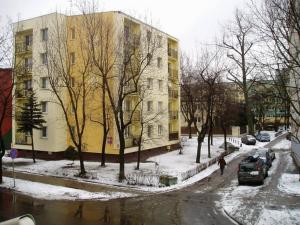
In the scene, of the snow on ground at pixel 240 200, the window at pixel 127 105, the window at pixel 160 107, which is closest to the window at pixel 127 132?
the window at pixel 127 105

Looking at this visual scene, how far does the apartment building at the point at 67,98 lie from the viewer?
115 ft

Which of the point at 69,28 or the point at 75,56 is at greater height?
the point at 69,28

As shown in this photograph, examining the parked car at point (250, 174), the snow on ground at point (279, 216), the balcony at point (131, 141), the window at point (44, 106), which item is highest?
the window at point (44, 106)

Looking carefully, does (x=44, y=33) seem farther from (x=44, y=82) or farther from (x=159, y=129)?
(x=159, y=129)

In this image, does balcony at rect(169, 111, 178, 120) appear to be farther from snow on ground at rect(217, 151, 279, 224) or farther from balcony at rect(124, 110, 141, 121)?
snow on ground at rect(217, 151, 279, 224)

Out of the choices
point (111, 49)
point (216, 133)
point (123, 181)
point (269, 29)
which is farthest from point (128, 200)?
point (216, 133)

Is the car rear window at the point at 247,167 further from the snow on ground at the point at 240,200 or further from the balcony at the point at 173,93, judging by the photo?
the balcony at the point at 173,93

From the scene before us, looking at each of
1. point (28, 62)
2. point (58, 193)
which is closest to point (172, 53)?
point (28, 62)

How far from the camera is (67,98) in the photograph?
1505 inches

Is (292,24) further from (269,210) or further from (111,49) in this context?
(111,49)

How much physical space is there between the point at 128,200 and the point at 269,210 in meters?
7.74

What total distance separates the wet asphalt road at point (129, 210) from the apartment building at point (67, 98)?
12009mm

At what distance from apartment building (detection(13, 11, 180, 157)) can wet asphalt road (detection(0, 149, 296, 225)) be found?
12.0 m

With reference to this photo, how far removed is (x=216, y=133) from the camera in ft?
230
